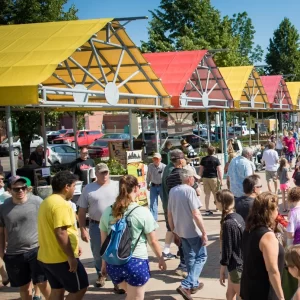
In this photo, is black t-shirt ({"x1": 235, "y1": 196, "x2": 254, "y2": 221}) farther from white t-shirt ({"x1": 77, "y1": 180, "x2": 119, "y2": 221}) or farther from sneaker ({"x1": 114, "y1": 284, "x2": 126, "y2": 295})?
sneaker ({"x1": 114, "y1": 284, "x2": 126, "y2": 295})

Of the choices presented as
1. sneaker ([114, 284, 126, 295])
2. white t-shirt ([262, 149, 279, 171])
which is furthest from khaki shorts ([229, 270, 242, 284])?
white t-shirt ([262, 149, 279, 171])

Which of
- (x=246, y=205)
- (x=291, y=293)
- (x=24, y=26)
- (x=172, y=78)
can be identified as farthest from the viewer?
(x=172, y=78)

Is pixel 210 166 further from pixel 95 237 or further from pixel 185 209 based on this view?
pixel 185 209

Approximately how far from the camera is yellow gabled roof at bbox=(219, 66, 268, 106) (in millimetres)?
21375

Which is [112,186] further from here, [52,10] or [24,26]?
[52,10]

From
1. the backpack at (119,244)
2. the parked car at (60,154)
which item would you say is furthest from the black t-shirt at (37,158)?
the parked car at (60,154)

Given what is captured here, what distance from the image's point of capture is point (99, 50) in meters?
12.6

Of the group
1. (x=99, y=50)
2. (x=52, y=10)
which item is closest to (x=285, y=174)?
(x=99, y=50)

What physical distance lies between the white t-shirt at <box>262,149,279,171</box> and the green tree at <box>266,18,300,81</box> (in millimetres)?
48865

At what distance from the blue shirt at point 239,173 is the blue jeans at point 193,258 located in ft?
10.0

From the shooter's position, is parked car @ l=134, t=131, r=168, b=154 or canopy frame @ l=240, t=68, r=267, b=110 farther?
canopy frame @ l=240, t=68, r=267, b=110

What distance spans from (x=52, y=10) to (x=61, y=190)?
56.1 ft

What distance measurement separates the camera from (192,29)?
3659 centimetres

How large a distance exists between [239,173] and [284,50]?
55278mm
